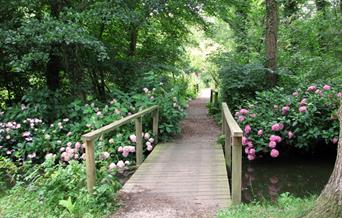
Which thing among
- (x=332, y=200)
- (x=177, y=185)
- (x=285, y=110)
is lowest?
(x=177, y=185)

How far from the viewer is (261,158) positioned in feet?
25.3

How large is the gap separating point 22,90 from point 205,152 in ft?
20.2

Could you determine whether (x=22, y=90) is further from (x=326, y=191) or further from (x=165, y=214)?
(x=326, y=191)

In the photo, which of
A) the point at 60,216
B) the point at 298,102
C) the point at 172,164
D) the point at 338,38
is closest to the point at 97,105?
the point at 172,164

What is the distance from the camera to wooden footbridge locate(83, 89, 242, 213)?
414 cm

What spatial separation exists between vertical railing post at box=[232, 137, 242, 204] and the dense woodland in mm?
1386

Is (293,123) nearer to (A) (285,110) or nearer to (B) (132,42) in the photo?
(A) (285,110)

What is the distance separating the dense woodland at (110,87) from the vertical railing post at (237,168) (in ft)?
4.55

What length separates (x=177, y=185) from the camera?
498 cm

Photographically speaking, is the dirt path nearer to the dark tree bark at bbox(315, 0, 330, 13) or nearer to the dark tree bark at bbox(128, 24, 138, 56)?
Answer: the dark tree bark at bbox(128, 24, 138, 56)

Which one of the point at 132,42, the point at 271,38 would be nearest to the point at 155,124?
the point at 132,42

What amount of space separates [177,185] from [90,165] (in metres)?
1.37

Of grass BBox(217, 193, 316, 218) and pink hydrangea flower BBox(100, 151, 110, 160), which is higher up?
pink hydrangea flower BBox(100, 151, 110, 160)

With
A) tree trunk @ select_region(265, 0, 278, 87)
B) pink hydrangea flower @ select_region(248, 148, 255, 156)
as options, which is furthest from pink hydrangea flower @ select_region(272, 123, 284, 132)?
tree trunk @ select_region(265, 0, 278, 87)
